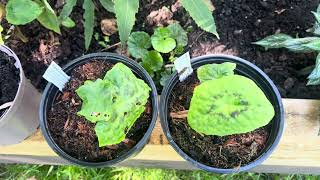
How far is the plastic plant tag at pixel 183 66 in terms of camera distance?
122cm

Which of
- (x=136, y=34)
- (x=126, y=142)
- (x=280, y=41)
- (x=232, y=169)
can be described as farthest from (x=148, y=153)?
(x=280, y=41)

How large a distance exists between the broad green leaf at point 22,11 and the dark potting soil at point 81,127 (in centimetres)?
19

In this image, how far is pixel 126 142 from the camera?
1264mm

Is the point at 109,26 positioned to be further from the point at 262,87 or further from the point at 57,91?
the point at 262,87

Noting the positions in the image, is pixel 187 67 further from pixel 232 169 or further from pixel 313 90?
pixel 313 90

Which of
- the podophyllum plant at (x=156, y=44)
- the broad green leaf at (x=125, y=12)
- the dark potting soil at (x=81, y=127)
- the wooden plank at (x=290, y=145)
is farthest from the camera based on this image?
the podophyllum plant at (x=156, y=44)

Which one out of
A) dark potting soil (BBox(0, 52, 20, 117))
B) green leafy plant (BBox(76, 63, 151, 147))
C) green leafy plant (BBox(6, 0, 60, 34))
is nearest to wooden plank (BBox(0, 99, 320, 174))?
dark potting soil (BBox(0, 52, 20, 117))

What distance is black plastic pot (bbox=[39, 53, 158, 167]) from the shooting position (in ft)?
4.01

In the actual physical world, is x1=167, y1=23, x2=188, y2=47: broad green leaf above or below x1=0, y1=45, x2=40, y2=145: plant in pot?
above

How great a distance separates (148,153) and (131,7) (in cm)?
47

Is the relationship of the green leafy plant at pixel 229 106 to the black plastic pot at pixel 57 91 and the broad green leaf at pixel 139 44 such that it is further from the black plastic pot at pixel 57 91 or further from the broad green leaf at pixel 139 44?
the broad green leaf at pixel 139 44

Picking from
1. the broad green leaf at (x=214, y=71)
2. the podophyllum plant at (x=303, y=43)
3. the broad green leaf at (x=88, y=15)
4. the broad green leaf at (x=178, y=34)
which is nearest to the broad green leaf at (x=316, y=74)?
the podophyllum plant at (x=303, y=43)

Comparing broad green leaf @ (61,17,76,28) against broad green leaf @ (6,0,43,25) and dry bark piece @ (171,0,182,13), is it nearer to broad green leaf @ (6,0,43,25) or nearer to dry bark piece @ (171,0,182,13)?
broad green leaf @ (6,0,43,25)

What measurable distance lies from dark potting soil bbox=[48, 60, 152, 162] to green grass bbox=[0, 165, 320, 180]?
0.40m
